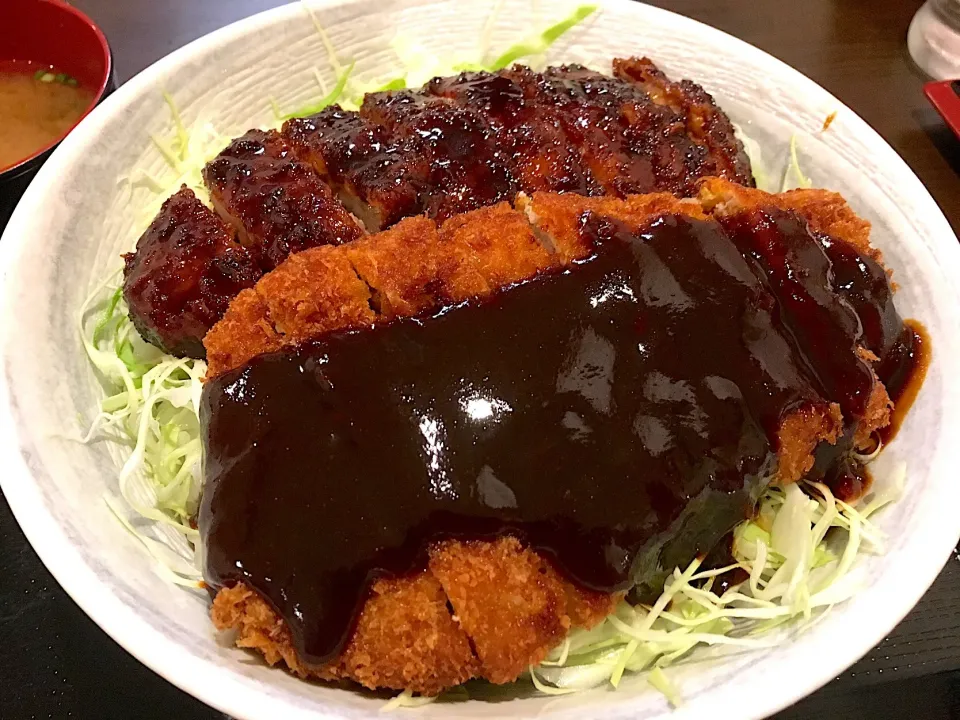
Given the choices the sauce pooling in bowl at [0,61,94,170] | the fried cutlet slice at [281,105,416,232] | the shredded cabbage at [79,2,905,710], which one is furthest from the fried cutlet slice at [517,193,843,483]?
the sauce pooling in bowl at [0,61,94,170]

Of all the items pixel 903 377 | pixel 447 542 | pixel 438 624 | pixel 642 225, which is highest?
pixel 642 225

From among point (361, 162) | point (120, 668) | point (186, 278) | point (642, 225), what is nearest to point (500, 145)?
point (361, 162)

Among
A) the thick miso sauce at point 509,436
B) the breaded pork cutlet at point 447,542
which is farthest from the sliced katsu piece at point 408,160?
the thick miso sauce at point 509,436

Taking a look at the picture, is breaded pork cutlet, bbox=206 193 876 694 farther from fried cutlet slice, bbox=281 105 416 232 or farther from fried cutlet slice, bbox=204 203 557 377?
fried cutlet slice, bbox=281 105 416 232

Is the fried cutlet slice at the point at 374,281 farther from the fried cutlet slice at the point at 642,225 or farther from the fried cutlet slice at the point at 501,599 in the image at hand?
the fried cutlet slice at the point at 501,599

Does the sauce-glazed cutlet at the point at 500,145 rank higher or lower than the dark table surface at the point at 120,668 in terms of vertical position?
higher

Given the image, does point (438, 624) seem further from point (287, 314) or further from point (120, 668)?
point (120, 668)

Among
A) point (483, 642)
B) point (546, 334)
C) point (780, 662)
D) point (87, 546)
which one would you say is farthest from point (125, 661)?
point (780, 662)
